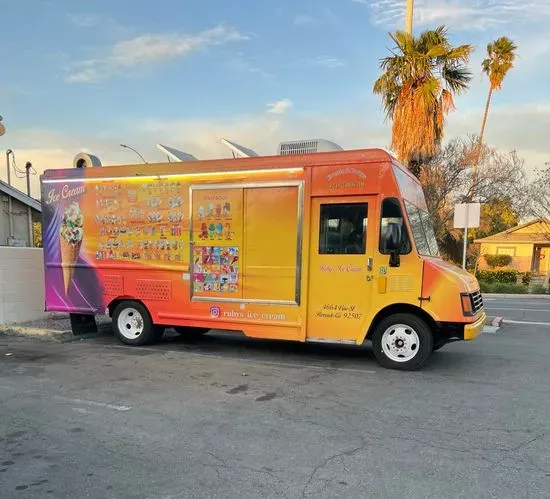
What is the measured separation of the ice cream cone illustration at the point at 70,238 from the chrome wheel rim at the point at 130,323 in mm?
1288

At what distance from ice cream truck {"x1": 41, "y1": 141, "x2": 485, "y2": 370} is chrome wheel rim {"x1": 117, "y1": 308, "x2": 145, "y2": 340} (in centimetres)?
3

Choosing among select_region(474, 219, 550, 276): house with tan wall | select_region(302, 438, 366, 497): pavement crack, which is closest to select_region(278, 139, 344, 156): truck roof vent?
select_region(302, 438, 366, 497): pavement crack

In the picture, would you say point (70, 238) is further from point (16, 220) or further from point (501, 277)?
point (501, 277)

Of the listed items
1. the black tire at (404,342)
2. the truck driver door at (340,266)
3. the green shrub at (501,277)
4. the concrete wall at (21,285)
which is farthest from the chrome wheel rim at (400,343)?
the green shrub at (501,277)

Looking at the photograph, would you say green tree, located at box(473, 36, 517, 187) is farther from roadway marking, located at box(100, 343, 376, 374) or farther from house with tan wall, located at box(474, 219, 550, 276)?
roadway marking, located at box(100, 343, 376, 374)

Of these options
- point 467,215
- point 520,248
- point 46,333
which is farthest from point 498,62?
point 46,333

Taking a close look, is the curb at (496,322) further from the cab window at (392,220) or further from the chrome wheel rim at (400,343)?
the cab window at (392,220)

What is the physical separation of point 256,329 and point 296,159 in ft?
8.98

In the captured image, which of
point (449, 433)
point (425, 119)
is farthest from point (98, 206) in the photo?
point (425, 119)

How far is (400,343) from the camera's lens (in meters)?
6.73

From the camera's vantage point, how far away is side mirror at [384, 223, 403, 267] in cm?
650

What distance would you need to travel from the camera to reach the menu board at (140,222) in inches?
316

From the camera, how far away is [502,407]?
5.25 m

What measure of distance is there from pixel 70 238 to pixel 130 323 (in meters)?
1.97
